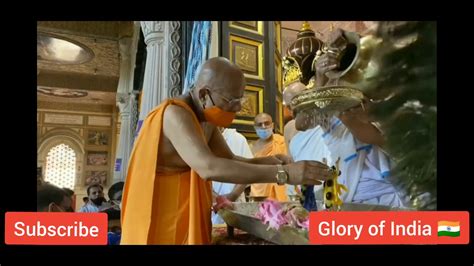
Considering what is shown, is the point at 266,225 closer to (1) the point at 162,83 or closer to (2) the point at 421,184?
(2) the point at 421,184

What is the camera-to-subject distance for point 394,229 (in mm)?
1300

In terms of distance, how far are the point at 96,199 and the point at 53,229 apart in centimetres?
65

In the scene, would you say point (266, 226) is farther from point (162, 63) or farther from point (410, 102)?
point (162, 63)

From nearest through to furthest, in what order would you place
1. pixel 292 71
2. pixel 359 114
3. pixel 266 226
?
pixel 266 226 → pixel 359 114 → pixel 292 71

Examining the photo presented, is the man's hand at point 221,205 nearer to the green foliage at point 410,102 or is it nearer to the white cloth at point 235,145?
the green foliage at point 410,102

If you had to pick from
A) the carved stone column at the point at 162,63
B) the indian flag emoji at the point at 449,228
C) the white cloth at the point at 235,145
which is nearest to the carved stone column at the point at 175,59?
the carved stone column at the point at 162,63

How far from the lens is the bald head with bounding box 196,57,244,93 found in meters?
1.16

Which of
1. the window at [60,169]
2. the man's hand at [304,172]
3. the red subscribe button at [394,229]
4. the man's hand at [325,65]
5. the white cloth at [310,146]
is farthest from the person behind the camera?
the white cloth at [310,146]

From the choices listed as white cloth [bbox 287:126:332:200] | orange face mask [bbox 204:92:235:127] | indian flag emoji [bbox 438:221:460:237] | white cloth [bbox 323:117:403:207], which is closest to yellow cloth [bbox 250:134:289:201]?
white cloth [bbox 287:126:332:200]

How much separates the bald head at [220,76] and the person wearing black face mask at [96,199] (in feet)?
3.55

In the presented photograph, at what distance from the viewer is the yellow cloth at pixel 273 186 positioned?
2.83 meters

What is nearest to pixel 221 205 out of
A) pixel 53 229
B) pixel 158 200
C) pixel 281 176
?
pixel 158 200

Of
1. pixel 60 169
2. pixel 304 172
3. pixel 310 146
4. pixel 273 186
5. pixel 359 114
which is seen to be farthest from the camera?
pixel 273 186

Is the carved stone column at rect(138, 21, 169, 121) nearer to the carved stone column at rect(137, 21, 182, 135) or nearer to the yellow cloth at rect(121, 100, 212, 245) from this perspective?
the carved stone column at rect(137, 21, 182, 135)
